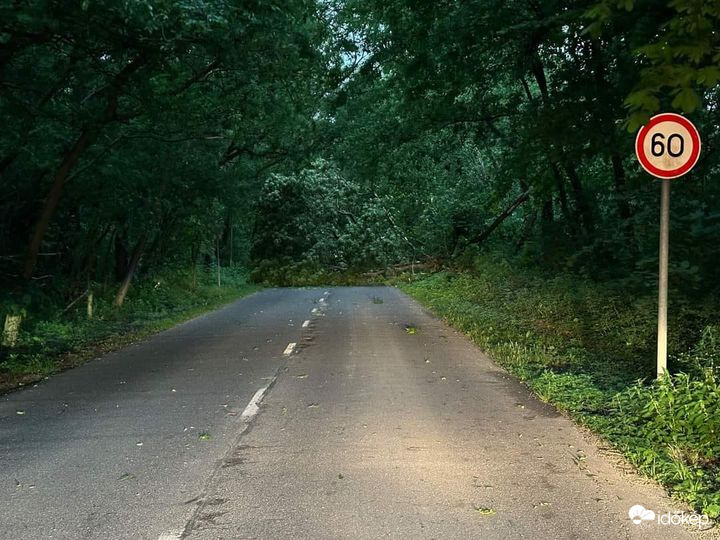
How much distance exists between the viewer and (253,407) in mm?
7738

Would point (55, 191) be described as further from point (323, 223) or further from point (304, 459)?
point (323, 223)

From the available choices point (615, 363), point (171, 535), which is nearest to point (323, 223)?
point (615, 363)

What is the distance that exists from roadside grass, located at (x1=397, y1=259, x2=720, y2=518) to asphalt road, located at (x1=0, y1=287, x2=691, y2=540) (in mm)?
338

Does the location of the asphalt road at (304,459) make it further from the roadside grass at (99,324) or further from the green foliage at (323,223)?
the green foliage at (323,223)

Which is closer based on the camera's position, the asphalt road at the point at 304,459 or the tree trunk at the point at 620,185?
the asphalt road at the point at 304,459

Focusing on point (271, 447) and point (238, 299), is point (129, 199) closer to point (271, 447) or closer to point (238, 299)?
point (238, 299)

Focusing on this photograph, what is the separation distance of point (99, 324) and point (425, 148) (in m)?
13.6

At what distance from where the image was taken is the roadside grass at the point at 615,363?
17.9 ft

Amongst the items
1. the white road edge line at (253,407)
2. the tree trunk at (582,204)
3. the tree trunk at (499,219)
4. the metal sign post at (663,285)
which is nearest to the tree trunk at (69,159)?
the white road edge line at (253,407)

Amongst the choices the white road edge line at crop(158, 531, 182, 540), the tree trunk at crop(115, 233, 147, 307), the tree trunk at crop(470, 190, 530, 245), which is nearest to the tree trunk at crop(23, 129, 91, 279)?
the tree trunk at crop(115, 233, 147, 307)

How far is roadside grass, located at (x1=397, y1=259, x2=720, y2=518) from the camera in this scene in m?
5.46

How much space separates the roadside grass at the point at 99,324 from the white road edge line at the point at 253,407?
3.88 meters

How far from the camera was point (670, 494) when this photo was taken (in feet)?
15.9

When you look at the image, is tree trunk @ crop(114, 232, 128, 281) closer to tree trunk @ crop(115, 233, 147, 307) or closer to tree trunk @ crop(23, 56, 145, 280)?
tree trunk @ crop(115, 233, 147, 307)
